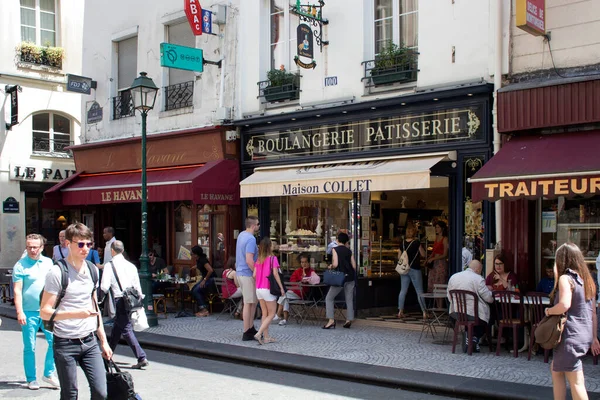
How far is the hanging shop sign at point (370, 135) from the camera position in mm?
11188

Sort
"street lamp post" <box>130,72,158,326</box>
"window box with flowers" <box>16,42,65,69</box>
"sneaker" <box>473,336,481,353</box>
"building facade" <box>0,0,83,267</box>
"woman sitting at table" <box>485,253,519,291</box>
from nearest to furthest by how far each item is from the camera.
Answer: "sneaker" <box>473,336,481,353</box> → "woman sitting at table" <box>485,253,519,291</box> → "street lamp post" <box>130,72,158,326</box> → "building facade" <box>0,0,83,267</box> → "window box with flowers" <box>16,42,65,69</box>

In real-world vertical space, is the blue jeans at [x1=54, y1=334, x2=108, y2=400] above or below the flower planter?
below

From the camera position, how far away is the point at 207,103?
15.2 m

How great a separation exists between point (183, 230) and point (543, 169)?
948cm

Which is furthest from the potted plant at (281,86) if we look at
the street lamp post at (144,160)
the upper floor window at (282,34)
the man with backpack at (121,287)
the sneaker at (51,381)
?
the sneaker at (51,381)

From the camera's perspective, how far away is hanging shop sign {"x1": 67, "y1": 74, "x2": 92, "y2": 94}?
693 inches

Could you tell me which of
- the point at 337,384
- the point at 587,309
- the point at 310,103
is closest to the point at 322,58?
the point at 310,103

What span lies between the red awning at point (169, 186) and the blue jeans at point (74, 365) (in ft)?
27.9

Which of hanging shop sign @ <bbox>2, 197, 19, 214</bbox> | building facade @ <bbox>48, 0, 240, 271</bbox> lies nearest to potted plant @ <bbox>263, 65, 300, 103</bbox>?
building facade @ <bbox>48, 0, 240, 271</bbox>

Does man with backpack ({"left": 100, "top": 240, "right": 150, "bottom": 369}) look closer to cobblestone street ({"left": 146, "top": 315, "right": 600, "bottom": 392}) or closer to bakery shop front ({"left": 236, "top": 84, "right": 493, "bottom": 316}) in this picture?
cobblestone street ({"left": 146, "top": 315, "right": 600, "bottom": 392})

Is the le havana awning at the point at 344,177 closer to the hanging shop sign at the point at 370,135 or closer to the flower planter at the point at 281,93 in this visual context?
the hanging shop sign at the point at 370,135

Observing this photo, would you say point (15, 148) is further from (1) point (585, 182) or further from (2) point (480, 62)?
(1) point (585, 182)

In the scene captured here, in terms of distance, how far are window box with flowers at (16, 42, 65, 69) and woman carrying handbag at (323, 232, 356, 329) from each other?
1334 centimetres

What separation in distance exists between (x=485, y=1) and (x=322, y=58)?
3.37 m
